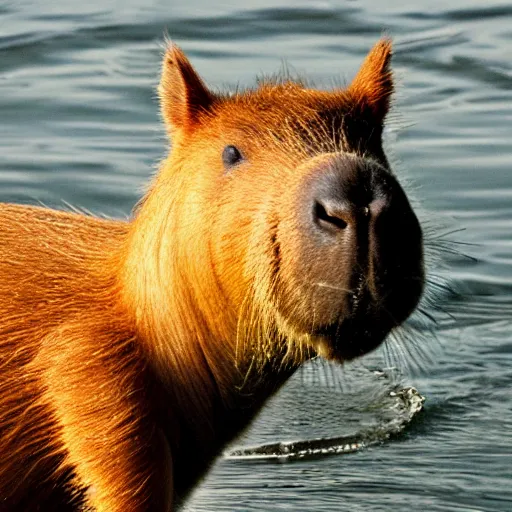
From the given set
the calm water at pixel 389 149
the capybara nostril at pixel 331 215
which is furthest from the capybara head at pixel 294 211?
the calm water at pixel 389 149

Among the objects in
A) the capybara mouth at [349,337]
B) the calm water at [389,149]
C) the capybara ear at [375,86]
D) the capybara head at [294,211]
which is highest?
the capybara ear at [375,86]

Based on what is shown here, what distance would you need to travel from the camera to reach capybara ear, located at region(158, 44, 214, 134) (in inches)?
197

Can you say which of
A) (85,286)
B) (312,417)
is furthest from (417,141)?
(85,286)

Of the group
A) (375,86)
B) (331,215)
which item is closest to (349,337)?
(331,215)

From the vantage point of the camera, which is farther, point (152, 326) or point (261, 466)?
point (261, 466)

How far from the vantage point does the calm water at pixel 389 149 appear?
6.05 meters

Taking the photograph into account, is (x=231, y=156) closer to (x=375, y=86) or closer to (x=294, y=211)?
(x=294, y=211)

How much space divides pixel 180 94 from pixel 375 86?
23.6 inches

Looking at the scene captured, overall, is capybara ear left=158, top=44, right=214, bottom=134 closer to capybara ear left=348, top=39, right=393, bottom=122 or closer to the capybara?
the capybara

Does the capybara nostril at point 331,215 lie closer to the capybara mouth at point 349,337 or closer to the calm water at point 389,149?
the capybara mouth at point 349,337

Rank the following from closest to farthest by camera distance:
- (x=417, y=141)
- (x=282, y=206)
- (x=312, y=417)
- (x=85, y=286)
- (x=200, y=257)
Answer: (x=282, y=206) → (x=200, y=257) → (x=85, y=286) → (x=312, y=417) → (x=417, y=141)

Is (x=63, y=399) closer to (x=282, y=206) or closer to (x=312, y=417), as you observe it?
(x=282, y=206)

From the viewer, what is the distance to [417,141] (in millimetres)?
9578

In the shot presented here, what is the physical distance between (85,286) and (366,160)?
1.11 meters
